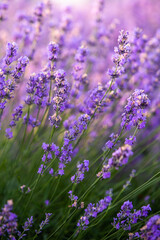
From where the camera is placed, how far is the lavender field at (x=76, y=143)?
5.39 feet

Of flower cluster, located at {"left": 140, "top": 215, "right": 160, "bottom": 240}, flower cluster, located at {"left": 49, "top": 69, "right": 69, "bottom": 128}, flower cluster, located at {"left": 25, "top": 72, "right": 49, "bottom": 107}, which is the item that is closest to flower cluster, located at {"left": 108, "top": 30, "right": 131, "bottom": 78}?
flower cluster, located at {"left": 49, "top": 69, "right": 69, "bottom": 128}

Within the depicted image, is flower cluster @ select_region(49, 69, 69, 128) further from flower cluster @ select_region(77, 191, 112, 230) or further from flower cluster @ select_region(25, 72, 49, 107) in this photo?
flower cluster @ select_region(77, 191, 112, 230)

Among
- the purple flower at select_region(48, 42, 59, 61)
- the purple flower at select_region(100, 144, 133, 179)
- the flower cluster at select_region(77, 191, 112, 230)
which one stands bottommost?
the flower cluster at select_region(77, 191, 112, 230)

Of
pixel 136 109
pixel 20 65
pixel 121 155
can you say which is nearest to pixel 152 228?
pixel 121 155

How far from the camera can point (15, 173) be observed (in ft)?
8.44

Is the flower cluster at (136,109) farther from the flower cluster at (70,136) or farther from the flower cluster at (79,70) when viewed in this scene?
the flower cluster at (79,70)

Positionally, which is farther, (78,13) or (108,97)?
(78,13)

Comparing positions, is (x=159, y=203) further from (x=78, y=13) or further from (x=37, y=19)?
(x=78, y=13)

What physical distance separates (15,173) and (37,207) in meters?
0.49

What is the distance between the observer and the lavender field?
1.64 m

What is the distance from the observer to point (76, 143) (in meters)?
2.03

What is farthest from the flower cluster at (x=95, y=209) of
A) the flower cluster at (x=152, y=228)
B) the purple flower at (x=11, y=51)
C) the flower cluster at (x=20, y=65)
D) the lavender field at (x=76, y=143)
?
the purple flower at (x=11, y=51)

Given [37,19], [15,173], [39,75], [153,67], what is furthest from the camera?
[153,67]

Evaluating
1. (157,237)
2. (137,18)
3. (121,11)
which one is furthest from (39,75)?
(121,11)
